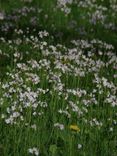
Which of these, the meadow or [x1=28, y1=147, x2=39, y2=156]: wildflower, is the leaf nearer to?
the meadow

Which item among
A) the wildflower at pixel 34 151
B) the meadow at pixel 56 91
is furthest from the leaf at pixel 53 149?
the wildflower at pixel 34 151

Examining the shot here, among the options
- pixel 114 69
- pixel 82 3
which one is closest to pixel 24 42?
pixel 114 69

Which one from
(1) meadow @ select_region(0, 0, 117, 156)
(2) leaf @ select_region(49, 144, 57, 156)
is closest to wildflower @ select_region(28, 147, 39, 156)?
(1) meadow @ select_region(0, 0, 117, 156)

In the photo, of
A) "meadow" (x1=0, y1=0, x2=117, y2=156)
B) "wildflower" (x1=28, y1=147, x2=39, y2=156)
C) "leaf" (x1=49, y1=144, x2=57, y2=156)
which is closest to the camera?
"wildflower" (x1=28, y1=147, x2=39, y2=156)

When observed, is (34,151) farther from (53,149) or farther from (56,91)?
(56,91)

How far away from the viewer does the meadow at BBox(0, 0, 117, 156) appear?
6879mm

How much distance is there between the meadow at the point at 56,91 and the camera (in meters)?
6.88

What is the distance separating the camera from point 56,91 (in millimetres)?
8328

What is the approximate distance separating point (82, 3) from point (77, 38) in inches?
126

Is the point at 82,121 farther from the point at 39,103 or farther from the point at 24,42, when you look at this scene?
the point at 24,42

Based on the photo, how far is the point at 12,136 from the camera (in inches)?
271

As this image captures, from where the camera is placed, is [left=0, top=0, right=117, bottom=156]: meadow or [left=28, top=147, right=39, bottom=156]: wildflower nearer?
[left=28, top=147, right=39, bottom=156]: wildflower

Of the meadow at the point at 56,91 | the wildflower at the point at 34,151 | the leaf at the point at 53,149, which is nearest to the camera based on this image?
the wildflower at the point at 34,151

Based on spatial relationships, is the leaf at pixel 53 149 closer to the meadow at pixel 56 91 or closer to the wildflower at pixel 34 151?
the meadow at pixel 56 91
